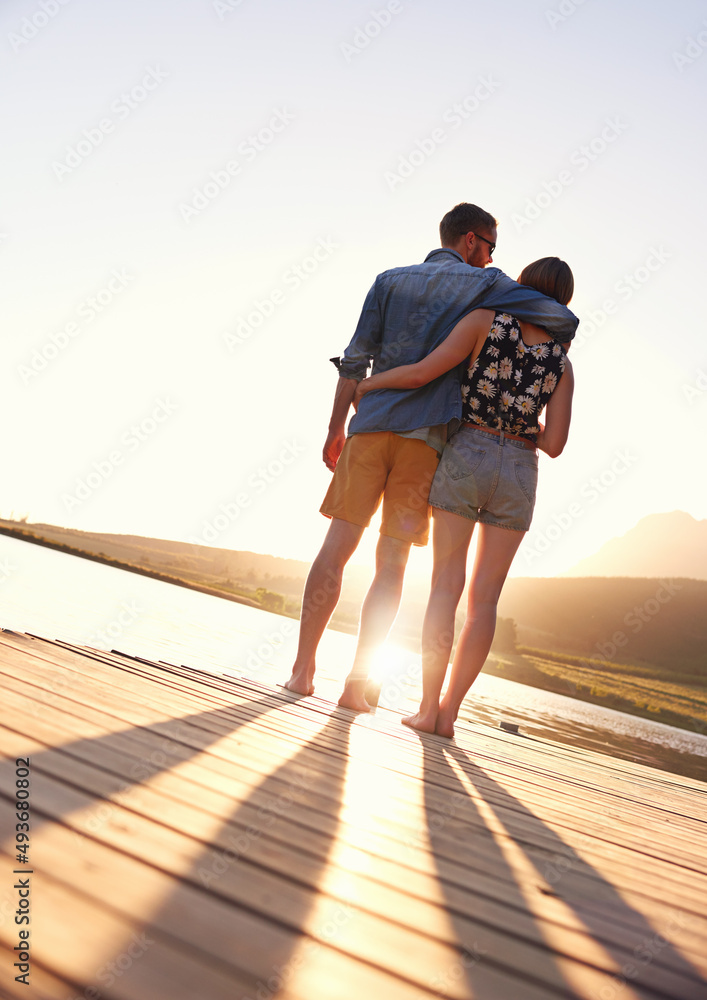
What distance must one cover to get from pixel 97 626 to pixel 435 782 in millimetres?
6242

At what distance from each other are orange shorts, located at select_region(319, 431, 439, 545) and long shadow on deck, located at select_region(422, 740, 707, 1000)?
1.58 metres

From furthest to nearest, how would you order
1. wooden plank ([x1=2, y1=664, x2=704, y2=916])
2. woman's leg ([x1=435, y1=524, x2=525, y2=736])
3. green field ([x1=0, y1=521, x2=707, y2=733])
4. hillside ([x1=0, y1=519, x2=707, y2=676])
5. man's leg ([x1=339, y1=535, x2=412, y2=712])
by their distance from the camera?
hillside ([x1=0, y1=519, x2=707, y2=676]) → green field ([x1=0, y1=521, x2=707, y2=733]) → man's leg ([x1=339, y1=535, x2=412, y2=712]) → woman's leg ([x1=435, y1=524, x2=525, y2=736]) → wooden plank ([x1=2, y1=664, x2=704, y2=916])

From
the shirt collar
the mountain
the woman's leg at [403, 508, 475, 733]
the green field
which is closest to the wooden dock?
the woman's leg at [403, 508, 475, 733]

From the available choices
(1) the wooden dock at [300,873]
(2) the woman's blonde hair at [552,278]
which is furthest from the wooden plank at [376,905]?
(2) the woman's blonde hair at [552,278]

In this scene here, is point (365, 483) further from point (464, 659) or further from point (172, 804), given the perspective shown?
point (172, 804)

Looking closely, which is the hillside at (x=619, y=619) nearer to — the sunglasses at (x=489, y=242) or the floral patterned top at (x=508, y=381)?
the sunglasses at (x=489, y=242)

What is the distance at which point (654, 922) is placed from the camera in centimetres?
109

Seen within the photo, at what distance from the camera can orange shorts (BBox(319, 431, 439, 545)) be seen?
3131mm

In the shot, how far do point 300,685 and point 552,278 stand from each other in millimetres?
2254

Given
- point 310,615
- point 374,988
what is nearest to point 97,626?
point 310,615

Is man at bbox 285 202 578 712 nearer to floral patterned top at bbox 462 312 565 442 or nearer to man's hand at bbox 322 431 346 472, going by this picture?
floral patterned top at bbox 462 312 565 442

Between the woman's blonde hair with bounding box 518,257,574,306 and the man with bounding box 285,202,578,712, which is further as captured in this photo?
Answer: the woman's blonde hair with bounding box 518,257,574,306

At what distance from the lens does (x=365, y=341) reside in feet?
11.2

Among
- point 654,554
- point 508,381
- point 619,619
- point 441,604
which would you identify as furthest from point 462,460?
point 654,554
